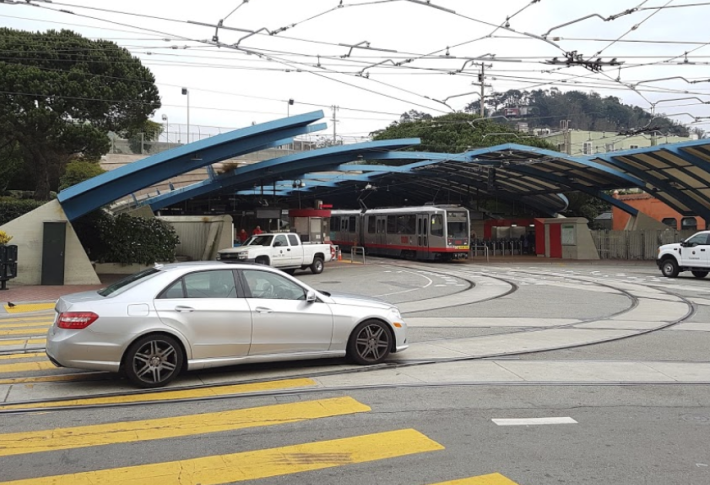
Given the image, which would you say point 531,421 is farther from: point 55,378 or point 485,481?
point 55,378

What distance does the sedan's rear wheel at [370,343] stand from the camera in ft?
27.8

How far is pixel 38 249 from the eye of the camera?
22.2 meters

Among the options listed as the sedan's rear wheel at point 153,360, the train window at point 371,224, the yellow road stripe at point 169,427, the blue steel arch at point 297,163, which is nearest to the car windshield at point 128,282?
the sedan's rear wheel at point 153,360

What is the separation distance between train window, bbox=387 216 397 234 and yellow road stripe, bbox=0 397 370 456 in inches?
1326

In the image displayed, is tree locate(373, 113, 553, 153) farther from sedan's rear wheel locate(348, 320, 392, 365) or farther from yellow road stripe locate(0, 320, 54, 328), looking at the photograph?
sedan's rear wheel locate(348, 320, 392, 365)

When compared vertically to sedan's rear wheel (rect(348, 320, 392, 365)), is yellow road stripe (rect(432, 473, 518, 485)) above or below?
below

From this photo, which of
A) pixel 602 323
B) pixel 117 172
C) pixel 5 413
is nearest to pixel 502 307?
pixel 602 323

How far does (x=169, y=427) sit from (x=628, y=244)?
39113 mm

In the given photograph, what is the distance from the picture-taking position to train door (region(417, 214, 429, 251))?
36.6m

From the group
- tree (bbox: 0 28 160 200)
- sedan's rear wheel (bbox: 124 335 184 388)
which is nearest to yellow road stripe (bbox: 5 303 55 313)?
sedan's rear wheel (bbox: 124 335 184 388)

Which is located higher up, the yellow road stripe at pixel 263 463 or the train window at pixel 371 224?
the train window at pixel 371 224

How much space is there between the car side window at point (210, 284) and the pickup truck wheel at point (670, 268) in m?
22.1

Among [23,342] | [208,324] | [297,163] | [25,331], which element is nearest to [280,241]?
[297,163]

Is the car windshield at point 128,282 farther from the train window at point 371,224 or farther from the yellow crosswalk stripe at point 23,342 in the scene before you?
the train window at point 371,224
